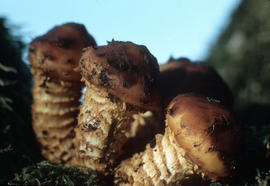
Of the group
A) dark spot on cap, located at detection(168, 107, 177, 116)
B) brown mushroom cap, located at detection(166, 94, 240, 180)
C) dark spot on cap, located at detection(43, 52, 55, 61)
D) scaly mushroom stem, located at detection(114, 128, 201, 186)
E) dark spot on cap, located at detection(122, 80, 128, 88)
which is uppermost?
dark spot on cap, located at detection(43, 52, 55, 61)

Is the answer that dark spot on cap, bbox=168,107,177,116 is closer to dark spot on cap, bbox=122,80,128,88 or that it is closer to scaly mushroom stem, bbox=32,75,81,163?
dark spot on cap, bbox=122,80,128,88

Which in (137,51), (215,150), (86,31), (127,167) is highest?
(86,31)

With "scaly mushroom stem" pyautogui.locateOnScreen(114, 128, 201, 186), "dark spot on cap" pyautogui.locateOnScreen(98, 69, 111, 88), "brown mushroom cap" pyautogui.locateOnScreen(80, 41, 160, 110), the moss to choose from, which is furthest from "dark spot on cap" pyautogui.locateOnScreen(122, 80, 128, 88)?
the moss

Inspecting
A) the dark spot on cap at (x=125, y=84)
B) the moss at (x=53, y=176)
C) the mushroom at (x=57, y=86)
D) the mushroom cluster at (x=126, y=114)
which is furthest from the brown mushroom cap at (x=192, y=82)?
the moss at (x=53, y=176)

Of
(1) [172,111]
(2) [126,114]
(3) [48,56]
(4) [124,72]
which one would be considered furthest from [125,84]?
(3) [48,56]

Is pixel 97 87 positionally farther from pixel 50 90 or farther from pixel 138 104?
pixel 50 90

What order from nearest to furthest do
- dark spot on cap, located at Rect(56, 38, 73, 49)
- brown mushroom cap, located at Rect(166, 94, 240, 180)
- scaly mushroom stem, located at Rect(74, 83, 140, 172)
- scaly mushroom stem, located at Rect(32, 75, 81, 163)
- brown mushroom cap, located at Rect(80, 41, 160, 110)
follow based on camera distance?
brown mushroom cap, located at Rect(166, 94, 240, 180) < brown mushroom cap, located at Rect(80, 41, 160, 110) < scaly mushroom stem, located at Rect(74, 83, 140, 172) < dark spot on cap, located at Rect(56, 38, 73, 49) < scaly mushroom stem, located at Rect(32, 75, 81, 163)

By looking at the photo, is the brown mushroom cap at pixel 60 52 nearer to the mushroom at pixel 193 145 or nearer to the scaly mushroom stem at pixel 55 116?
the scaly mushroom stem at pixel 55 116

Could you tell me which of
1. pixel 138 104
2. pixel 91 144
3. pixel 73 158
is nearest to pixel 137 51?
pixel 138 104

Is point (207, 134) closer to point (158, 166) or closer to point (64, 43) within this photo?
point (158, 166)
